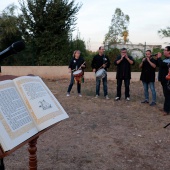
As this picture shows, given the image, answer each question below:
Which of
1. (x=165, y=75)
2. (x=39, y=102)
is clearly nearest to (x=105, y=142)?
(x=39, y=102)

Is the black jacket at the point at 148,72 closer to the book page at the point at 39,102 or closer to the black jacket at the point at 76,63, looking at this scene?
the black jacket at the point at 76,63

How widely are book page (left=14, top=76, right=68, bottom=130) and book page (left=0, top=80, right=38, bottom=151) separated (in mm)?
60

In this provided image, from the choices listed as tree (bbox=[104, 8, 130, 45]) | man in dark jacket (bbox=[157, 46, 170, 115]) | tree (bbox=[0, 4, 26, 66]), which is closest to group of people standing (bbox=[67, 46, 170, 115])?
man in dark jacket (bbox=[157, 46, 170, 115])

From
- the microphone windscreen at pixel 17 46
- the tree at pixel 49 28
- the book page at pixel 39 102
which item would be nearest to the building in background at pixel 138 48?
the tree at pixel 49 28

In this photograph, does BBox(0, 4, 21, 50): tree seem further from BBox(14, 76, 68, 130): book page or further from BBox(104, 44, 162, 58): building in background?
BBox(14, 76, 68, 130): book page

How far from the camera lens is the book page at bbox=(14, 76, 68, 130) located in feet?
7.60

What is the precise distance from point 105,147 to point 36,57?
11.5m

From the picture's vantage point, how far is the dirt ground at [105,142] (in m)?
4.13

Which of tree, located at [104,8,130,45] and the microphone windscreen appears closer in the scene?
the microphone windscreen

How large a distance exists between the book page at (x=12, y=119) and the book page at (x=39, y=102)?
6cm

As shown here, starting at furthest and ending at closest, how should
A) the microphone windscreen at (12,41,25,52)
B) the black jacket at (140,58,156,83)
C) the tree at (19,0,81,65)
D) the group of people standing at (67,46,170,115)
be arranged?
the tree at (19,0,81,65) < the black jacket at (140,58,156,83) < the group of people standing at (67,46,170,115) < the microphone windscreen at (12,41,25,52)

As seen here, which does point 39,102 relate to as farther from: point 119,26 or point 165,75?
point 119,26

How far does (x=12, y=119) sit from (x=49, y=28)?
45.1ft

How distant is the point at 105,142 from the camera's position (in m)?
5.05
